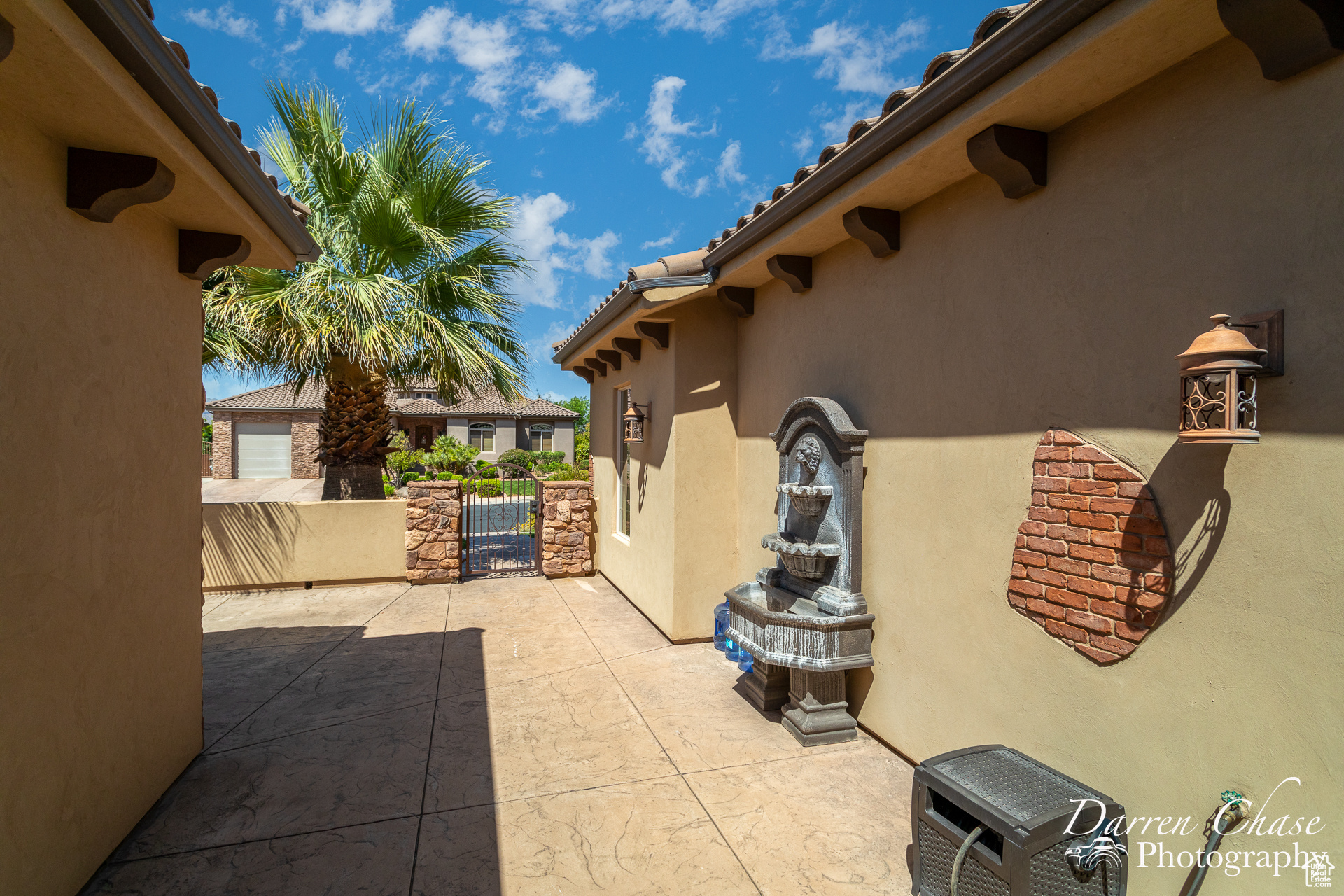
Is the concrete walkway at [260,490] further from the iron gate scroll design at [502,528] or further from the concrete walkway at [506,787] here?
the concrete walkway at [506,787]

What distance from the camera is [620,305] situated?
6027 millimetres

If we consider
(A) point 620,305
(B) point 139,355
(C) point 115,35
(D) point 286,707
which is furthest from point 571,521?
(C) point 115,35

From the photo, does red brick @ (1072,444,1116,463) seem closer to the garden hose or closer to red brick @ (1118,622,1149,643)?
red brick @ (1118,622,1149,643)

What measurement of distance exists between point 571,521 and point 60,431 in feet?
22.7

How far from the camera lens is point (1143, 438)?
2.38 m

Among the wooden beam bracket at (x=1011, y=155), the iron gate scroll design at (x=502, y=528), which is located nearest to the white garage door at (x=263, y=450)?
the iron gate scroll design at (x=502, y=528)

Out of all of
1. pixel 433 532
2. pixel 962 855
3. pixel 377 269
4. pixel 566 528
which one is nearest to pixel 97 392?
pixel 962 855

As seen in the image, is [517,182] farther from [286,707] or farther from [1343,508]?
[1343,508]

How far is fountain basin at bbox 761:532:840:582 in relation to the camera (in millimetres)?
4051

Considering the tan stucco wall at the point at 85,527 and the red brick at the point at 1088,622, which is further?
the red brick at the point at 1088,622

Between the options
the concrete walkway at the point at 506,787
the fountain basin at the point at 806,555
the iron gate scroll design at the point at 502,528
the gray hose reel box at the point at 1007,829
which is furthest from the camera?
the iron gate scroll design at the point at 502,528

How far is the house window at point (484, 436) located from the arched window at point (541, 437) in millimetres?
2034

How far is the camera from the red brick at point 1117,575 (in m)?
2.39

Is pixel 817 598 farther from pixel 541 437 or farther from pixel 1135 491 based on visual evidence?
pixel 541 437
